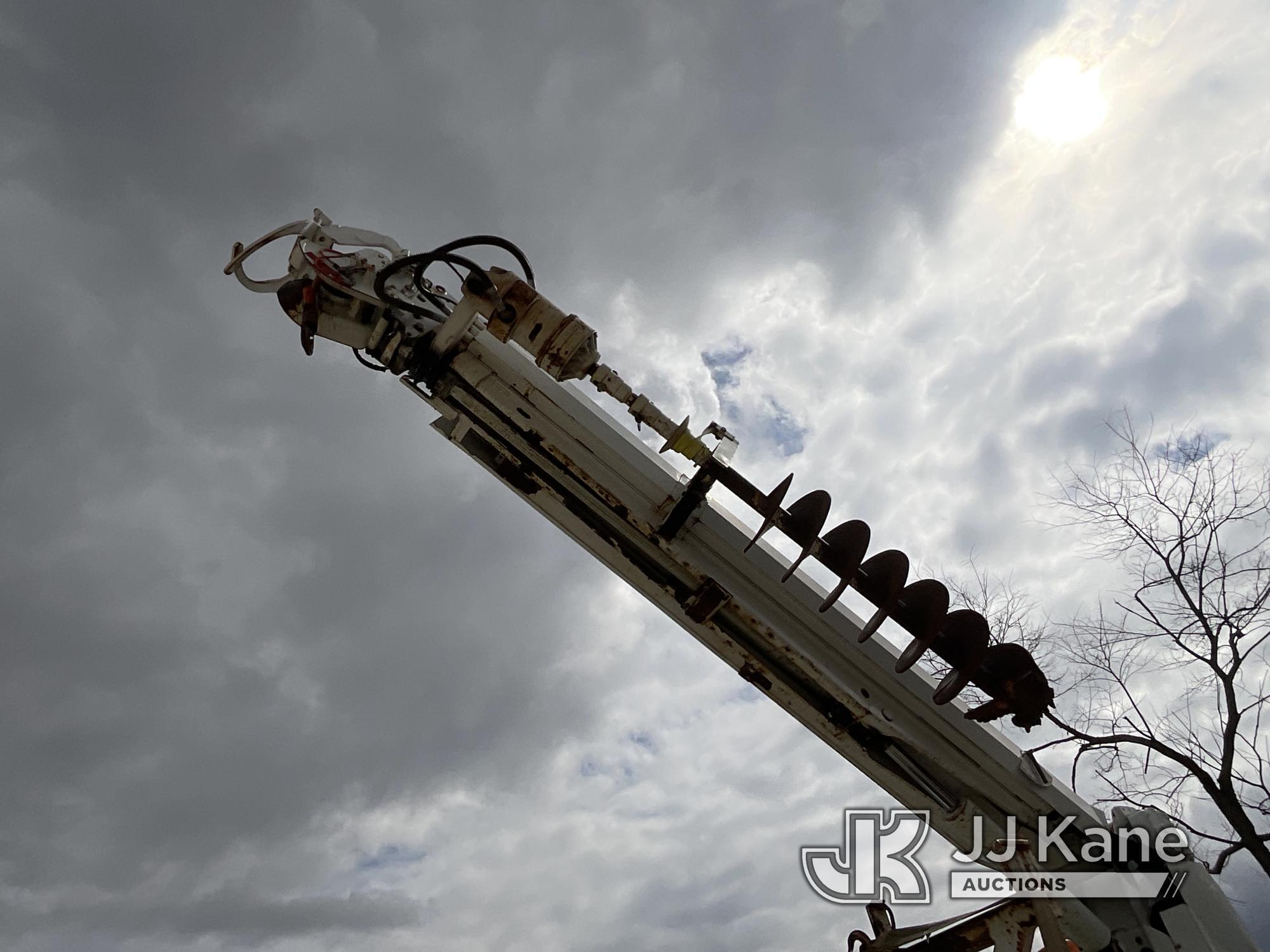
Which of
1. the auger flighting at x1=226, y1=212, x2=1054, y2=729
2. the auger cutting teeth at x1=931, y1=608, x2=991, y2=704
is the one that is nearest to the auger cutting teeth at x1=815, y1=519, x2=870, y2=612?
the auger flighting at x1=226, y1=212, x2=1054, y2=729

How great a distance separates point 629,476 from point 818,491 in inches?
34.1

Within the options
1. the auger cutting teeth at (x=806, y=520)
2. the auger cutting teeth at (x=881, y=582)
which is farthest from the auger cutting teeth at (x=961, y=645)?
the auger cutting teeth at (x=806, y=520)

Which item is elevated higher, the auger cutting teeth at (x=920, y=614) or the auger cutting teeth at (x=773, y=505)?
the auger cutting teeth at (x=773, y=505)

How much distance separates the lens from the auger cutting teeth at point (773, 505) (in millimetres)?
3473

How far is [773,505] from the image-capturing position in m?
3.47

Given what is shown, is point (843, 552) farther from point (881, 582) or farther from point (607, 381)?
point (607, 381)

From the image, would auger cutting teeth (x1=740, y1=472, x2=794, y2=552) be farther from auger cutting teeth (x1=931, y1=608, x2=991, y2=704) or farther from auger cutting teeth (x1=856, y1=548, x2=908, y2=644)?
auger cutting teeth (x1=931, y1=608, x2=991, y2=704)

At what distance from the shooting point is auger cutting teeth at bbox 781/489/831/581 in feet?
11.6

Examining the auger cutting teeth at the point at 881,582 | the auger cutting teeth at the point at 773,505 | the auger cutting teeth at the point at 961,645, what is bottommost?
the auger cutting teeth at the point at 961,645

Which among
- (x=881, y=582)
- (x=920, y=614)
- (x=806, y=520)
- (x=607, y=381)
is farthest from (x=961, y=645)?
(x=607, y=381)

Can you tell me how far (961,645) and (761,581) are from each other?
976 millimetres

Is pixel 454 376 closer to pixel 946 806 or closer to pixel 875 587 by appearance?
pixel 875 587

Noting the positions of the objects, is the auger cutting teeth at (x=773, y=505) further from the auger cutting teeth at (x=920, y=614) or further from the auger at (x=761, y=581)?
the auger cutting teeth at (x=920, y=614)

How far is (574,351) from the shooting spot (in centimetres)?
357
